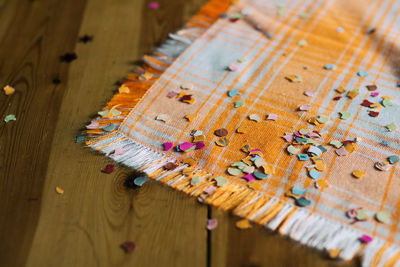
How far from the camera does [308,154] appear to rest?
2.82ft

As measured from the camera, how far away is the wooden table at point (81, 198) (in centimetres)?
72

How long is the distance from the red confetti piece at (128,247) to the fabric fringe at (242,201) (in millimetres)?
144

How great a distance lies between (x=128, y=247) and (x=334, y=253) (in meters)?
0.35

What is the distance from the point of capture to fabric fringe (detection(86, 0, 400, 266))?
713 mm

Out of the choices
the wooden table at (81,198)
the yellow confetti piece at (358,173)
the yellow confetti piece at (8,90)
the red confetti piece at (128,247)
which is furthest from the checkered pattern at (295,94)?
the yellow confetti piece at (8,90)

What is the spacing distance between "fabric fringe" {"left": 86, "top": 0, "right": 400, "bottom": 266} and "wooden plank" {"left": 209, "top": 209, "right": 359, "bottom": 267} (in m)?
0.02

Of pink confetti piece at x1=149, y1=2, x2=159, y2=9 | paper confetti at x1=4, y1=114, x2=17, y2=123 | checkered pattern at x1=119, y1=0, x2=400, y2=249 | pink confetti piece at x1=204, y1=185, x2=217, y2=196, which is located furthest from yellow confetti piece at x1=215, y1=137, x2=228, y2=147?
pink confetti piece at x1=149, y1=2, x2=159, y2=9

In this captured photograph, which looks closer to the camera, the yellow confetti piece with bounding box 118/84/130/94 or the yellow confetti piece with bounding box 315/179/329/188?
the yellow confetti piece with bounding box 315/179/329/188

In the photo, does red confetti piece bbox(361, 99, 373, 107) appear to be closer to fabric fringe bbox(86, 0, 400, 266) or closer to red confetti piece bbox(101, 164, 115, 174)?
fabric fringe bbox(86, 0, 400, 266)

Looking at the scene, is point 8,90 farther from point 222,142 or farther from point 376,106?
point 376,106

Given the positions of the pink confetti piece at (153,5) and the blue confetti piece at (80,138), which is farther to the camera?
the pink confetti piece at (153,5)

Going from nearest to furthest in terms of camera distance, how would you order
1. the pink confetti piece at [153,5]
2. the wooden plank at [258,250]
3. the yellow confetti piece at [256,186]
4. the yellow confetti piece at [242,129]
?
the wooden plank at [258,250], the yellow confetti piece at [256,186], the yellow confetti piece at [242,129], the pink confetti piece at [153,5]

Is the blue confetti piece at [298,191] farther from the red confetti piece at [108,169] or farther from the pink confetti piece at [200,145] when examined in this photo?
the red confetti piece at [108,169]

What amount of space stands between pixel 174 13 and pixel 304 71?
49cm
